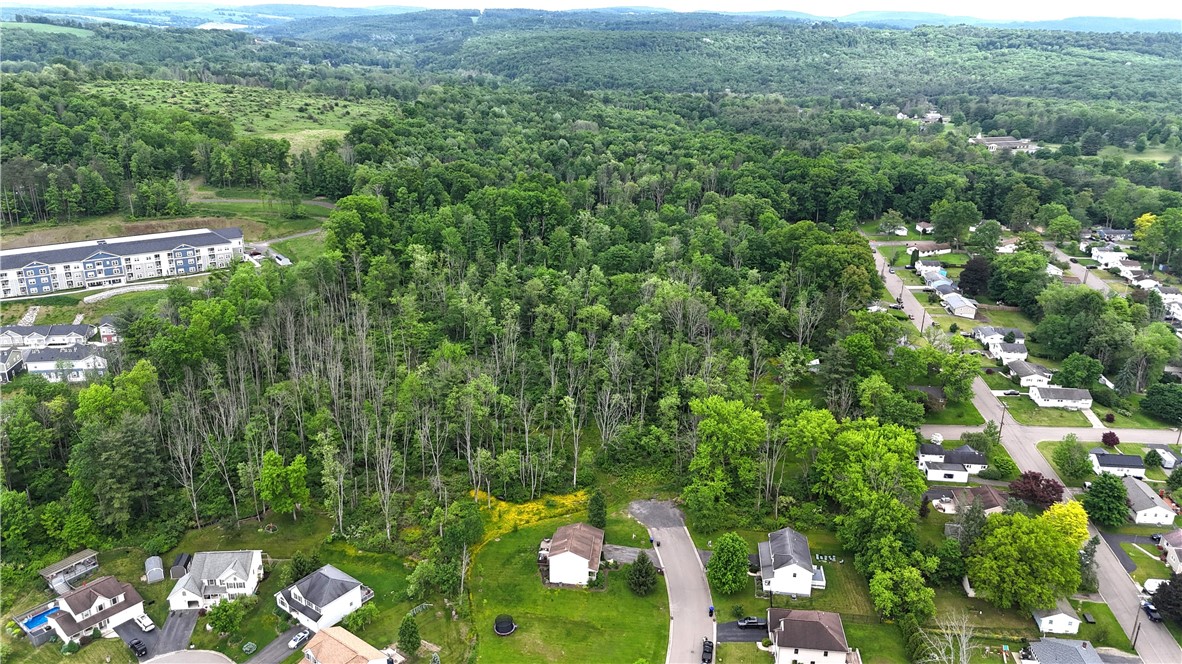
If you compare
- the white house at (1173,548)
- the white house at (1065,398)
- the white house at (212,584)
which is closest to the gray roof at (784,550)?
the white house at (1173,548)

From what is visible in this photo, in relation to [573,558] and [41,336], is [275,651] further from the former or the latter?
[41,336]

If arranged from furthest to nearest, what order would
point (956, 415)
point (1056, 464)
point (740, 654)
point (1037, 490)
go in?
point (956, 415) < point (1056, 464) < point (1037, 490) < point (740, 654)

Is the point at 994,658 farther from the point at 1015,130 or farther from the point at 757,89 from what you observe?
the point at 757,89

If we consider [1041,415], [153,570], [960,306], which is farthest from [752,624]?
[960,306]

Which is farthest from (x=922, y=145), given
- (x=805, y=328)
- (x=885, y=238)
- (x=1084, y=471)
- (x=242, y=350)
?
(x=242, y=350)

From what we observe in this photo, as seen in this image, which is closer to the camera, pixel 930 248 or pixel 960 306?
pixel 960 306

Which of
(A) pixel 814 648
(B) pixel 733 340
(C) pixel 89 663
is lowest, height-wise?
(C) pixel 89 663
